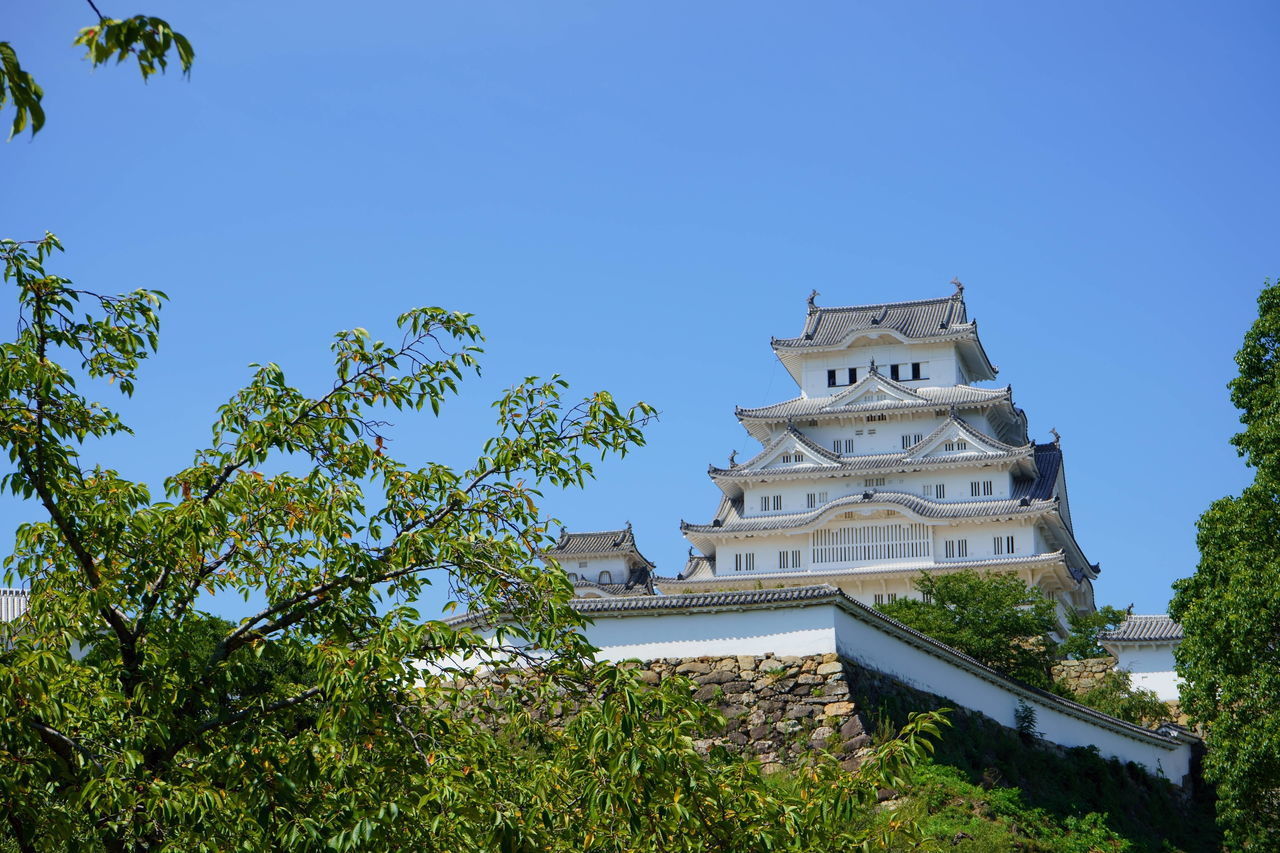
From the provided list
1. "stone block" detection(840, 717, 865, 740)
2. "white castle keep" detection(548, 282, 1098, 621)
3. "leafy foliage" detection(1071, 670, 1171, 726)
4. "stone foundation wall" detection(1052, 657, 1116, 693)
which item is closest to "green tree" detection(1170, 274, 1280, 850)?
"stone block" detection(840, 717, 865, 740)

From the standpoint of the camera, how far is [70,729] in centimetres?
736

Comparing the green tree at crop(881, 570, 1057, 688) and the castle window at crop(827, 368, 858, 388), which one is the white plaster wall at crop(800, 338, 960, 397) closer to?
the castle window at crop(827, 368, 858, 388)

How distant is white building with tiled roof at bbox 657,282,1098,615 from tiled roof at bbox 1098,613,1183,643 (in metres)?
5.65

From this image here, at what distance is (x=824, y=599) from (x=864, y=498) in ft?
78.7

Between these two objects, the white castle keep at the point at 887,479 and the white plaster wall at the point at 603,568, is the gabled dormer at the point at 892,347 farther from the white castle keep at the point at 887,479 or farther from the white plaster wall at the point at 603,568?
the white plaster wall at the point at 603,568

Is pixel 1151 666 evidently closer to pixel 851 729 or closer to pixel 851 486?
pixel 851 486

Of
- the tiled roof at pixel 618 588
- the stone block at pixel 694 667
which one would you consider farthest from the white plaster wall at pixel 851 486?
the stone block at pixel 694 667

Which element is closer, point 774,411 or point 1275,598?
point 1275,598

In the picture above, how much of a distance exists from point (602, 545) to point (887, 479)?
42.3 ft

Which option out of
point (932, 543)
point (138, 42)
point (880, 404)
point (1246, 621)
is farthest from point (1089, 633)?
point (138, 42)

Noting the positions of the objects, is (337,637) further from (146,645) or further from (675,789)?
(675,789)

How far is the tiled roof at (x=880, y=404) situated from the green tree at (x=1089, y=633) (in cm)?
1012

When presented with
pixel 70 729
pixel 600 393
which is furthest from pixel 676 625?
pixel 70 729

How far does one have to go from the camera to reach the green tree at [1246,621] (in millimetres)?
18109
